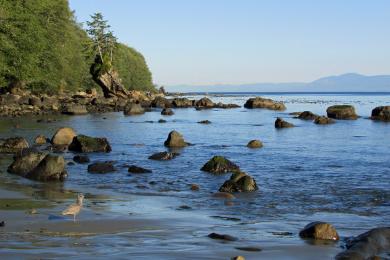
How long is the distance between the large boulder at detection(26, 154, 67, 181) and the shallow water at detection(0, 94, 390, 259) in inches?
17.8

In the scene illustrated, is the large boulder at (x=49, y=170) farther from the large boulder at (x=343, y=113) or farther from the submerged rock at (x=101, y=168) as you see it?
the large boulder at (x=343, y=113)

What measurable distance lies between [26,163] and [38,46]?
4067 centimetres

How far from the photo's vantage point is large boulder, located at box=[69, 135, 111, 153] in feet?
87.9

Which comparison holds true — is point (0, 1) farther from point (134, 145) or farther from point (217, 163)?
point (217, 163)

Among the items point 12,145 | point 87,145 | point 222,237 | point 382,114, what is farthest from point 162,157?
point 382,114

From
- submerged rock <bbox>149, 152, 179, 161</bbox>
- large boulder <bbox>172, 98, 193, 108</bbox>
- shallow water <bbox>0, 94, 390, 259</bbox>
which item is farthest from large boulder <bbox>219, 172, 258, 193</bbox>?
large boulder <bbox>172, 98, 193, 108</bbox>

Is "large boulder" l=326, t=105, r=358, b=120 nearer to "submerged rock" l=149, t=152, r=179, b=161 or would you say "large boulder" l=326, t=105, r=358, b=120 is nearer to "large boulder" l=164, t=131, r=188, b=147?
"large boulder" l=164, t=131, r=188, b=147

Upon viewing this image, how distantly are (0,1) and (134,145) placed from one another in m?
28.8

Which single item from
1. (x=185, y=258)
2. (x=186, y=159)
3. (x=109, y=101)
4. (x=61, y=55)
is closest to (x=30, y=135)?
(x=186, y=159)

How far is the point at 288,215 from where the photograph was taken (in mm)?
13445

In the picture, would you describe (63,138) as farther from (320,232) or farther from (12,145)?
(320,232)

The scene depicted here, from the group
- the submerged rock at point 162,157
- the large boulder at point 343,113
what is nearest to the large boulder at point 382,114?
the large boulder at point 343,113

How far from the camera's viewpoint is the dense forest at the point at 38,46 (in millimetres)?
53513

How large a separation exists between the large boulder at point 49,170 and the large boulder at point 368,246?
10727mm
